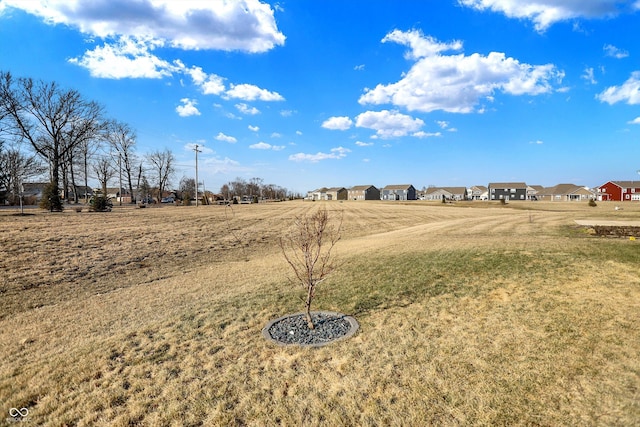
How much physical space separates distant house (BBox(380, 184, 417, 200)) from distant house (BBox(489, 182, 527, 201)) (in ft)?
83.0

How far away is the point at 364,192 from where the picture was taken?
116 metres

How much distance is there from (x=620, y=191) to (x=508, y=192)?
84.7ft

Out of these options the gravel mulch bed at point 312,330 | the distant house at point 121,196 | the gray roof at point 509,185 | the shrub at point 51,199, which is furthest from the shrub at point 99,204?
the gray roof at point 509,185

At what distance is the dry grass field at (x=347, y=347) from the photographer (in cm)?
305

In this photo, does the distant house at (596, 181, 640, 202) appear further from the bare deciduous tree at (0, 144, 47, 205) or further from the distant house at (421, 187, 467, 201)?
the bare deciduous tree at (0, 144, 47, 205)

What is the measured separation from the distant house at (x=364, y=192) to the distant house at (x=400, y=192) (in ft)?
15.8

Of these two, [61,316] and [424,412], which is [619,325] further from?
[61,316]

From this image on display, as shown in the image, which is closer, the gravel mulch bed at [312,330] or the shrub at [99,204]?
the gravel mulch bed at [312,330]

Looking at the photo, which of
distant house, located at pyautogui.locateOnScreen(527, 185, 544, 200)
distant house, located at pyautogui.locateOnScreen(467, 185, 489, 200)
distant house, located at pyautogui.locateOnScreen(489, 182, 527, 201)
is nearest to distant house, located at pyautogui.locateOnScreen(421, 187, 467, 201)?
distant house, located at pyautogui.locateOnScreen(467, 185, 489, 200)

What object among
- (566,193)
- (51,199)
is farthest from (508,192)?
(51,199)

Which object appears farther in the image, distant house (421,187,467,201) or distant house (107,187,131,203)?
distant house (421,187,467,201)

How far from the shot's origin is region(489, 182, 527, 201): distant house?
95.1 metres

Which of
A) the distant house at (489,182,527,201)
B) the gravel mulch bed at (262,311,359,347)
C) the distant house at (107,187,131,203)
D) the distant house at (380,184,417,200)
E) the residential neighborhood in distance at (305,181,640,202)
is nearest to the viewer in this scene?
the gravel mulch bed at (262,311,359,347)

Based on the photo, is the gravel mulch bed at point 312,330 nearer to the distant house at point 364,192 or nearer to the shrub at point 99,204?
the shrub at point 99,204
